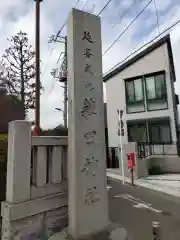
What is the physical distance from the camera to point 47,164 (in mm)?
4109

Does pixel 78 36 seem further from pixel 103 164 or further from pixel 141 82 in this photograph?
pixel 141 82

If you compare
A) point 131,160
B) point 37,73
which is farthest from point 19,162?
point 131,160

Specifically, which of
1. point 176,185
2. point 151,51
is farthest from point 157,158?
point 151,51

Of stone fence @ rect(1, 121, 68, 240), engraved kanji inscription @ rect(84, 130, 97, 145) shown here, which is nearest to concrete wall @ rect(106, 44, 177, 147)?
engraved kanji inscription @ rect(84, 130, 97, 145)

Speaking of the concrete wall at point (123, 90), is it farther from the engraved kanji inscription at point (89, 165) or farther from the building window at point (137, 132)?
the engraved kanji inscription at point (89, 165)

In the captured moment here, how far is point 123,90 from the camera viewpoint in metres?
20.0

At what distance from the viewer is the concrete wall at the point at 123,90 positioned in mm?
18219

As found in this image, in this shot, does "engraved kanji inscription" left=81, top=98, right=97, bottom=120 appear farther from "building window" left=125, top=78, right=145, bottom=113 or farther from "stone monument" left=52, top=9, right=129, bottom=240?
"building window" left=125, top=78, right=145, bottom=113

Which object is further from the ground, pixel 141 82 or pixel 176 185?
pixel 141 82

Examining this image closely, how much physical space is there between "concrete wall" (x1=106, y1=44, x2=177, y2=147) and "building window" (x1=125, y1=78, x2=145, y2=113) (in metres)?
0.35

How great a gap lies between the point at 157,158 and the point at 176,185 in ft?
16.1

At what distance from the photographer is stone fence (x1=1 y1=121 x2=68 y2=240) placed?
11.6ft

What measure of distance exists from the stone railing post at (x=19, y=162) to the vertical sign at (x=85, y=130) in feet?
2.30

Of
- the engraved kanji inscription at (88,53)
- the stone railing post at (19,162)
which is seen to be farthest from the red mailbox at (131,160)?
the stone railing post at (19,162)
